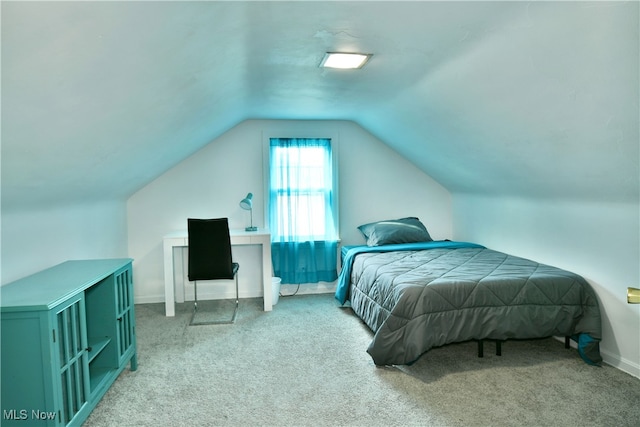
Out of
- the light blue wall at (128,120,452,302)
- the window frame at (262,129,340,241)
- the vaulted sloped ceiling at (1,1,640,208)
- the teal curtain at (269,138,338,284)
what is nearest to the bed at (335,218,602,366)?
the vaulted sloped ceiling at (1,1,640,208)

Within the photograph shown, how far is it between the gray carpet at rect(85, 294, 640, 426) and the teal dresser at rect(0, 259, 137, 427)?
27 centimetres

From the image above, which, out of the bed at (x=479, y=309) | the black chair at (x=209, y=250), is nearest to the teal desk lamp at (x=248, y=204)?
the black chair at (x=209, y=250)

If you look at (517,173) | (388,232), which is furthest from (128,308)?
(517,173)

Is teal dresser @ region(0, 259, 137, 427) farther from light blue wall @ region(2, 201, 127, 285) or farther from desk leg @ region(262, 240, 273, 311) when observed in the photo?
desk leg @ region(262, 240, 273, 311)

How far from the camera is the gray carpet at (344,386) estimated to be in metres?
2.32

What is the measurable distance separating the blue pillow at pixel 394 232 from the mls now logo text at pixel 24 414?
3.42m

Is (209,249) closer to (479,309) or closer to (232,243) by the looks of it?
(232,243)

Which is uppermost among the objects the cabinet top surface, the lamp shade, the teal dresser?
the lamp shade

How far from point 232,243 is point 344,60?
7.53ft

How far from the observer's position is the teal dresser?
186 centimetres

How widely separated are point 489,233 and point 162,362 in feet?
11.3

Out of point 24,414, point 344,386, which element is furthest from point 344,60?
point 24,414

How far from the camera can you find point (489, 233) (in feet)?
14.8

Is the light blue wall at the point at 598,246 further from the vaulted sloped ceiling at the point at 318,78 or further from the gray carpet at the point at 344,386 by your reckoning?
the gray carpet at the point at 344,386
